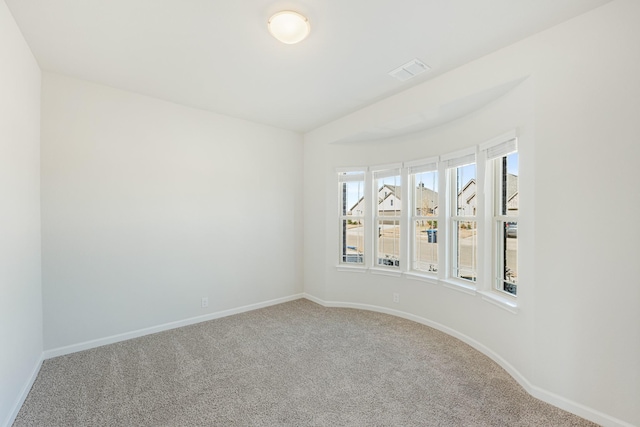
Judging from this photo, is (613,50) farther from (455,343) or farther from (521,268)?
(455,343)

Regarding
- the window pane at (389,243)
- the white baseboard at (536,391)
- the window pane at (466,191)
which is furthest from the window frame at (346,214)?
the window pane at (466,191)

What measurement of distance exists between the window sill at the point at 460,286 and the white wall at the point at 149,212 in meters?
2.47

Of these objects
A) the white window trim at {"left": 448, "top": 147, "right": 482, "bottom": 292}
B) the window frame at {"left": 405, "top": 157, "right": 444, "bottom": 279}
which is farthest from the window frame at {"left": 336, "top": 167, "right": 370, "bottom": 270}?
the white window trim at {"left": 448, "top": 147, "right": 482, "bottom": 292}

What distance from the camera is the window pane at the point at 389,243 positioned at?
4.22 metres

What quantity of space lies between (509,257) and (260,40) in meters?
3.04

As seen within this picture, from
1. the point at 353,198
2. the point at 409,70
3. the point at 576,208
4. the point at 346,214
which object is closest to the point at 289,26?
the point at 409,70

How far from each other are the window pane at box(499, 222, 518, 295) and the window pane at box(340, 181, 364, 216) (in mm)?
2045

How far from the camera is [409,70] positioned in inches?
111

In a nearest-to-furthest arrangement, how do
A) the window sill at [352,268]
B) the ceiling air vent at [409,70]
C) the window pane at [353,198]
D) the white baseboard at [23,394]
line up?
the white baseboard at [23,394] < the ceiling air vent at [409,70] < the window sill at [352,268] < the window pane at [353,198]

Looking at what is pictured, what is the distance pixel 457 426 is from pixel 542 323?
1044 mm

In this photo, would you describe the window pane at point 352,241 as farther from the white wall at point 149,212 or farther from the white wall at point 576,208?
the white wall at point 576,208

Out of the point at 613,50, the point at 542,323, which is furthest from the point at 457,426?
the point at 613,50

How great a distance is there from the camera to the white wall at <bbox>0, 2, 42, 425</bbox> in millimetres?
1956

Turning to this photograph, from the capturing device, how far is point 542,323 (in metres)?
2.26
